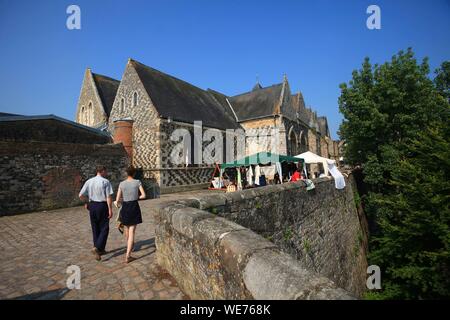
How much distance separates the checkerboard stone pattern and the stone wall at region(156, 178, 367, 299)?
0.38m

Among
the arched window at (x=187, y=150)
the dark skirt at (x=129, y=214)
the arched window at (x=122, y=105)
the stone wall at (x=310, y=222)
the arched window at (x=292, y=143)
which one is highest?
the arched window at (x=122, y=105)

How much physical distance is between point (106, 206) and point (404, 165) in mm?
13048

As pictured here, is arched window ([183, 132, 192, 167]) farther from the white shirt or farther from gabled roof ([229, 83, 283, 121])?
the white shirt

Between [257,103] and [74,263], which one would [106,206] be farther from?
[257,103]

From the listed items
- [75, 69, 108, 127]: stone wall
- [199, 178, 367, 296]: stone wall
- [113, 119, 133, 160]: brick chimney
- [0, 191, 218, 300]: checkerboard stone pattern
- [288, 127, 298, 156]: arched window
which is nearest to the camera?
[0, 191, 218, 300]: checkerboard stone pattern

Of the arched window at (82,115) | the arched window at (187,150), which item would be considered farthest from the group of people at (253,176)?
the arched window at (82,115)

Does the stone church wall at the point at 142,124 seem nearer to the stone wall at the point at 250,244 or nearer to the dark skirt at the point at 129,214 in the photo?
the stone wall at the point at 250,244

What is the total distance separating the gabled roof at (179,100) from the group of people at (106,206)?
12230 mm

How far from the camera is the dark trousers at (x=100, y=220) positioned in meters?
4.60

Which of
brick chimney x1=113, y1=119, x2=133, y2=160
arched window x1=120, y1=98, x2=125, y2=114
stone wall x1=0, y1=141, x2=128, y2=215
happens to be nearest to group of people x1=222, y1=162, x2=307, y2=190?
brick chimney x1=113, y1=119, x2=133, y2=160

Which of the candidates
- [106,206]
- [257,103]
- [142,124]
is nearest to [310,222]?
[106,206]

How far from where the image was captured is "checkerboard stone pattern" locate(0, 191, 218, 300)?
3.25m

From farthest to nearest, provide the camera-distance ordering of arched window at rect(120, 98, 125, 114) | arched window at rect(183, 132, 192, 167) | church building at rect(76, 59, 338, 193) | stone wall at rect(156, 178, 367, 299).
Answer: arched window at rect(120, 98, 125, 114), arched window at rect(183, 132, 192, 167), church building at rect(76, 59, 338, 193), stone wall at rect(156, 178, 367, 299)
